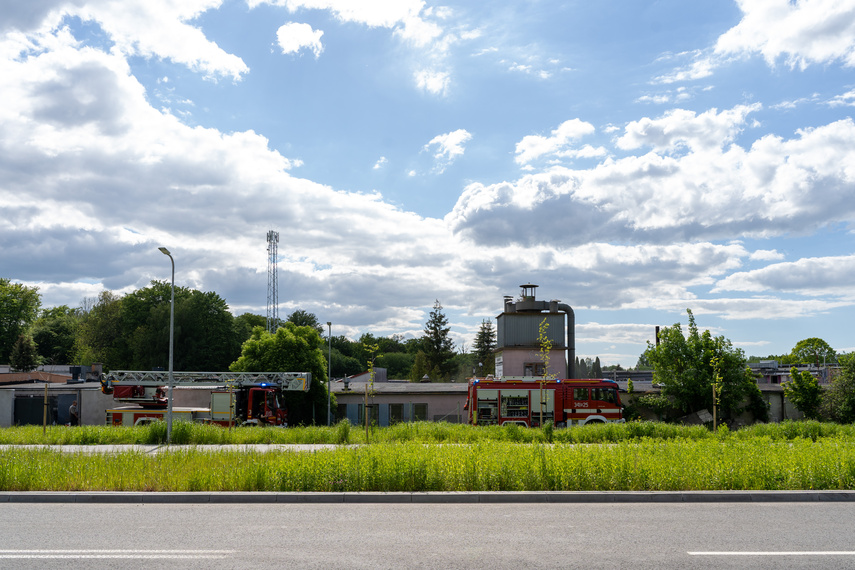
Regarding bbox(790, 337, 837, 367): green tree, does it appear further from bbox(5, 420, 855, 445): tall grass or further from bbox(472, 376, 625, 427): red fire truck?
bbox(5, 420, 855, 445): tall grass

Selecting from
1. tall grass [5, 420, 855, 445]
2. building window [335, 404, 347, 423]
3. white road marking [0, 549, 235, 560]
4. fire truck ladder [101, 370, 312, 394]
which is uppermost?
fire truck ladder [101, 370, 312, 394]

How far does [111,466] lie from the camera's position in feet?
41.7

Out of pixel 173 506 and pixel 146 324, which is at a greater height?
pixel 146 324

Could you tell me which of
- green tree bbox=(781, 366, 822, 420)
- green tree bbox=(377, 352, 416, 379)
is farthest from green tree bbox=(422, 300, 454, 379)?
green tree bbox=(781, 366, 822, 420)

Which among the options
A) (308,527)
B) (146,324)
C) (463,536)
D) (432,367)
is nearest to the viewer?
(463,536)

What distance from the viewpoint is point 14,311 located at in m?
81.1

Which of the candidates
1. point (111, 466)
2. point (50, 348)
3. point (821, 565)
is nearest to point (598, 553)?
point (821, 565)

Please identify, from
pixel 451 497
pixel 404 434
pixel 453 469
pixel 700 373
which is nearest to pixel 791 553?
pixel 451 497

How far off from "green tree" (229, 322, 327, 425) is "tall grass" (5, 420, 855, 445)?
47.7ft

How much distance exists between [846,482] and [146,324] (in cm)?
7035

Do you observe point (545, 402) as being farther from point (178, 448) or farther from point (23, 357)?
point (23, 357)

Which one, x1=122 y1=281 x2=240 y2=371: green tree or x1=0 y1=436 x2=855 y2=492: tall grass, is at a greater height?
x1=122 y1=281 x2=240 y2=371: green tree

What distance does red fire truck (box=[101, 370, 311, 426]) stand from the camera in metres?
29.8

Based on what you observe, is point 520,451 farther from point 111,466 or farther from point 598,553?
point 111,466
